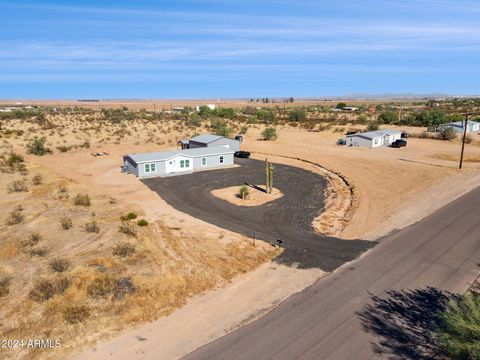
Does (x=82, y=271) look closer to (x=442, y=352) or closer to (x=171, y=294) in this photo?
(x=171, y=294)

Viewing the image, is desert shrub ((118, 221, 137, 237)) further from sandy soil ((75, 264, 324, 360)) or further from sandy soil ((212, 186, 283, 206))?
sandy soil ((212, 186, 283, 206))

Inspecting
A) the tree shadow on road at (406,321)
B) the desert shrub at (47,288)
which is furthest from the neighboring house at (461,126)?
the desert shrub at (47,288)

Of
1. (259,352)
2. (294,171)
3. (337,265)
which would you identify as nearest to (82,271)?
(259,352)

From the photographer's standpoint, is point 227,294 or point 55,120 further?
point 55,120

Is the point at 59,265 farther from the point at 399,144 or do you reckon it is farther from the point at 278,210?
the point at 399,144

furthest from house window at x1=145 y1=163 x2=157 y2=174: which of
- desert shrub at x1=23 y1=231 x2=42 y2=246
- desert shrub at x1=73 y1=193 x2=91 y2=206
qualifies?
desert shrub at x1=23 y1=231 x2=42 y2=246

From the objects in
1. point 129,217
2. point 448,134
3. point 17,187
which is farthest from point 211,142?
point 448,134
